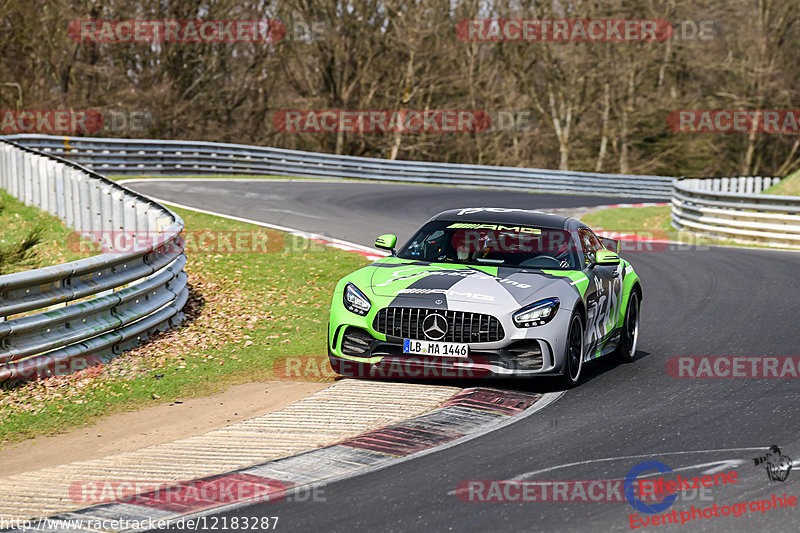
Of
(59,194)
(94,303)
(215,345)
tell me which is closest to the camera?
(94,303)

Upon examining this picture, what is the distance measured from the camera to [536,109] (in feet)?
165

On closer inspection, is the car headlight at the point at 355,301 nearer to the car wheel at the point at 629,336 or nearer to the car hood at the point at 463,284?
the car hood at the point at 463,284

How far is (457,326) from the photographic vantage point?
821cm

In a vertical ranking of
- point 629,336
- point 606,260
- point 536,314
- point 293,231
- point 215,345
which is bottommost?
point 293,231

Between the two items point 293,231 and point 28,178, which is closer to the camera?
point 293,231

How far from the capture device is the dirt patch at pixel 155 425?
7.21 meters

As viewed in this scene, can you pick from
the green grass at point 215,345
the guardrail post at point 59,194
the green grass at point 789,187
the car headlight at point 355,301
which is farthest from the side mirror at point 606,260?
the green grass at point 789,187

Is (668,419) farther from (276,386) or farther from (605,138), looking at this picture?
(605,138)

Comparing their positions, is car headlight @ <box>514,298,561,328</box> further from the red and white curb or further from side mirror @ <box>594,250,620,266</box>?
side mirror @ <box>594,250,620,266</box>

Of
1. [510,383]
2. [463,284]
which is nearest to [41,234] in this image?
[463,284]

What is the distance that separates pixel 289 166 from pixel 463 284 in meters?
24.1

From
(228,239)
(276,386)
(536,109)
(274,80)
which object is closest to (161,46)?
(274,80)

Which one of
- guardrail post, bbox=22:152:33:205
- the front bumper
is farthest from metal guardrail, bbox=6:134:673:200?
the front bumper

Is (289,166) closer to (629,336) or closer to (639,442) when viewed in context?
(629,336)
